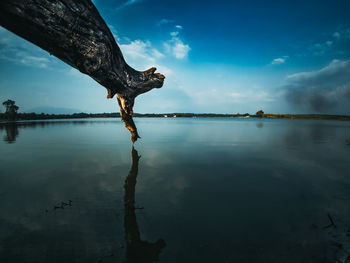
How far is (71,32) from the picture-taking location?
260 centimetres

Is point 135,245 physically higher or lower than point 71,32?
lower

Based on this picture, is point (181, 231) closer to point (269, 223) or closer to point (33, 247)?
point (269, 223)

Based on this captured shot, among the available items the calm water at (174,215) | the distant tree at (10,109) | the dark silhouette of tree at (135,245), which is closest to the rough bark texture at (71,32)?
the dark silhouette of tree at (135,245)

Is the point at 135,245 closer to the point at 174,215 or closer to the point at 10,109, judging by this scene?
the point at 174,215

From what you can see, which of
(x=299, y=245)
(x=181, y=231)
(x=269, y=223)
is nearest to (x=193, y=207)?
(x=181, y=231)

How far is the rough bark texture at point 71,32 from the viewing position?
217cm

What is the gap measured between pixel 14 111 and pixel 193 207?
406 ft

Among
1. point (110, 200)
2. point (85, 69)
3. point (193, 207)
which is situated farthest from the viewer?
point (110, 200)

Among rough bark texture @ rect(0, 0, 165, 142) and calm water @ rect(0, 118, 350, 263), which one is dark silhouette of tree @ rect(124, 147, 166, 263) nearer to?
calm water @ rect(0, 118, 350, 263)

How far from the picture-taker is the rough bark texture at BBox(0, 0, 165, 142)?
2.17m

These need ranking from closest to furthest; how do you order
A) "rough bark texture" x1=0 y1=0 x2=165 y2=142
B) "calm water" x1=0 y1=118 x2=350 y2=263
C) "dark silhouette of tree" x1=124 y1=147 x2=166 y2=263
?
"rough bark texture" x1=0 y1=0 x2=165 y2=142, "dark silhouette of tree" x1=124 y1=147 x2=166 y2=263, "calm water" x1=0 y1=118 x2=350 y2=263

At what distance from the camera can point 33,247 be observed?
375 cm

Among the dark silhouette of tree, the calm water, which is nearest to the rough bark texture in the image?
the dark silhouette of tree

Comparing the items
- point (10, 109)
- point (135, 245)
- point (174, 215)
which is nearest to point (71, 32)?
point (135, 245)
